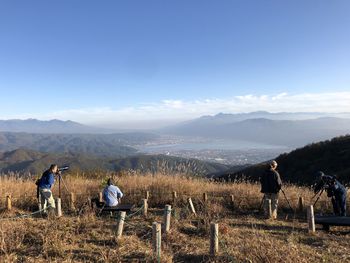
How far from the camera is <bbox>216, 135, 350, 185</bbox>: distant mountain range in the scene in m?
30.5

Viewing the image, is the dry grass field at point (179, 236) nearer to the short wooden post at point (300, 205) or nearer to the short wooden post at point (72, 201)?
the short wooden post at point (72, 201)

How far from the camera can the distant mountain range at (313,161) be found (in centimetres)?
3047

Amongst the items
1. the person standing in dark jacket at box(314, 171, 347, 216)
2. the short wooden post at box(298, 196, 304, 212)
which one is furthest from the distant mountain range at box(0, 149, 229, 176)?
the person standing in dark jacket at box(314, 171, 347, 216)

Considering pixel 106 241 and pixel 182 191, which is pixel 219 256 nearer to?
pixel 106 241

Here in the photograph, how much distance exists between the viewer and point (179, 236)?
7527 millimetres

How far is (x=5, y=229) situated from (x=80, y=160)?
12374 cm

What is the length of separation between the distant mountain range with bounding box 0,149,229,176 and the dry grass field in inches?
92.7

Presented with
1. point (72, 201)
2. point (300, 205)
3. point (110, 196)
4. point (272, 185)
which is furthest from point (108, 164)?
point (272, 185)

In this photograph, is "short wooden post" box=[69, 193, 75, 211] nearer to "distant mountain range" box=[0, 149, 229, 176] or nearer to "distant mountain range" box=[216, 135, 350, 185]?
"distant mountain range" box=[0, 149, 229, 176]

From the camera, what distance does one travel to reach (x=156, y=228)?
→ 245 inches

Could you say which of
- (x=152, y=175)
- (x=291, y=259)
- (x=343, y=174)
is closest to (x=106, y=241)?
(x=291, y=259)

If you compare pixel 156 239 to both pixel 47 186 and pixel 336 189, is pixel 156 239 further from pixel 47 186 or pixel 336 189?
pixel 336 189

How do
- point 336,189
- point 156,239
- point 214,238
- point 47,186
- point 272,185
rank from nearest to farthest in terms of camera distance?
point 156,239 < point 214,238 < point 336,189 < point 272,185 < point 47,186

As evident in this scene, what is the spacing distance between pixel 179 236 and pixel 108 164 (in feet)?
402
